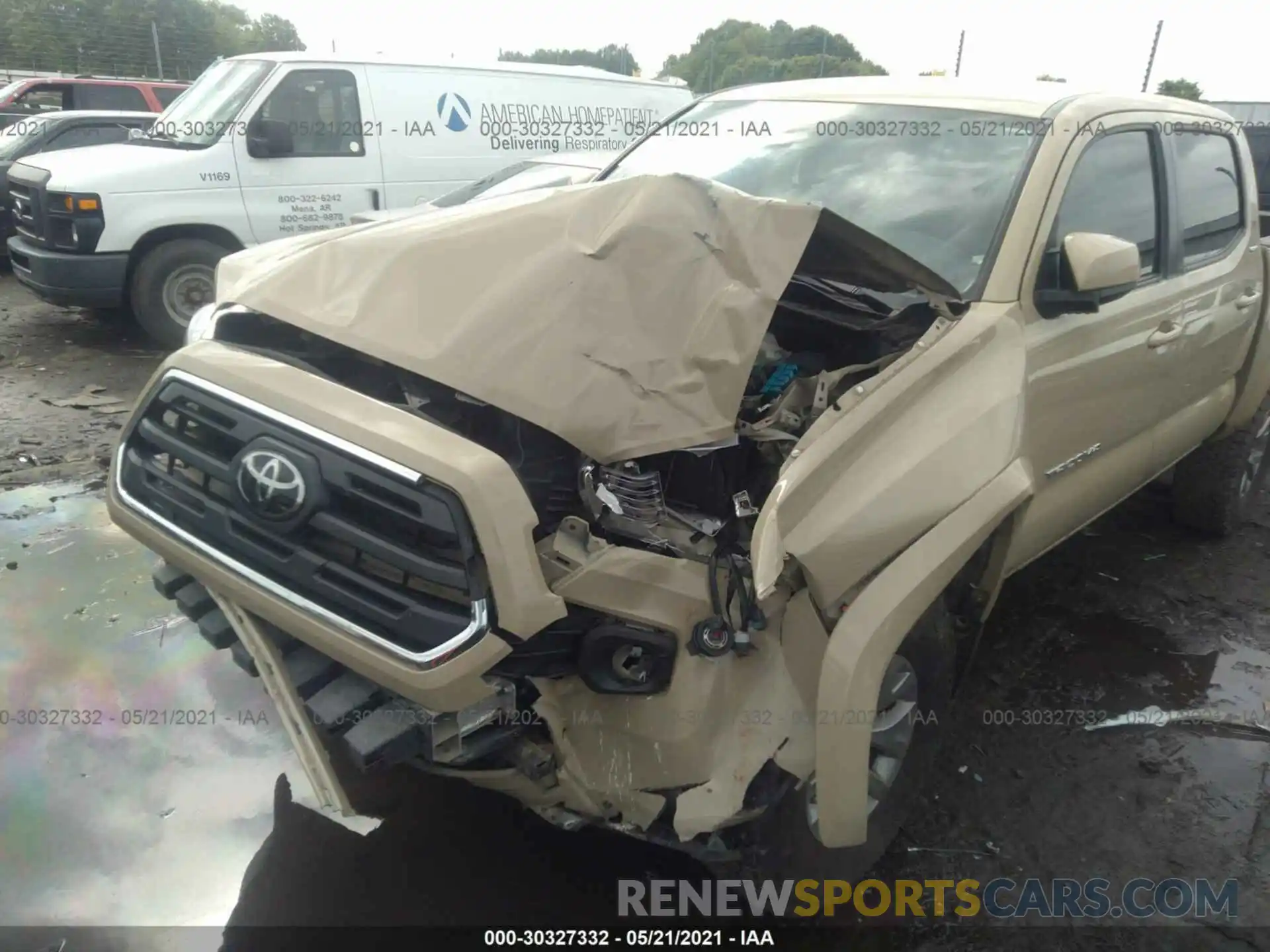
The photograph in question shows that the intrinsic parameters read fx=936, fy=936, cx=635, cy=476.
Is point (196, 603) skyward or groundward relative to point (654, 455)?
groundward

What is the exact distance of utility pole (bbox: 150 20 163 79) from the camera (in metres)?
18.2

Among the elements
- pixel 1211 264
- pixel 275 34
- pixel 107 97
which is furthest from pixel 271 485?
pixel 275 34

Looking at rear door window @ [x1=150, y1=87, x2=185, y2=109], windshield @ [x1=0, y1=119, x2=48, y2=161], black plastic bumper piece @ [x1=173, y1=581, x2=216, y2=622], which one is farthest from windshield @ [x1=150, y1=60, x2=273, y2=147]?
black plastic bumper piece @ [x1=173, y1=581, x2=216, y2=622]

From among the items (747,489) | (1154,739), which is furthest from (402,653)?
(1154,739)

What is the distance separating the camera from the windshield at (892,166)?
9.26ft

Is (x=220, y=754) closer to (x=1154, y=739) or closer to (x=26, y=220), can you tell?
(x=1154, y=739)

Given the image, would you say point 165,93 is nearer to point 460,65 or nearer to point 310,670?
point 460,65

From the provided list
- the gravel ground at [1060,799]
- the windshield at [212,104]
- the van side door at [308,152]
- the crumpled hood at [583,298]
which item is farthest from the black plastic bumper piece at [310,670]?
the windshield at [212,104]

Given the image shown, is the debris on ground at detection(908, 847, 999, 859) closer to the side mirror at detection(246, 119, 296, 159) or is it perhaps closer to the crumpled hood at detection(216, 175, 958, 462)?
the crumpled hood at detection(216, 175, 958, 462)

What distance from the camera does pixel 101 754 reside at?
2879mm

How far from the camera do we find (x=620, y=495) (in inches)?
81.3

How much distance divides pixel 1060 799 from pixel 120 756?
2.92 metres

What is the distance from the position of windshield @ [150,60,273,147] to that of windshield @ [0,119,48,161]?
2679 millimetres

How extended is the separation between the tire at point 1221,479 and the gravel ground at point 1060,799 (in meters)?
0.17
